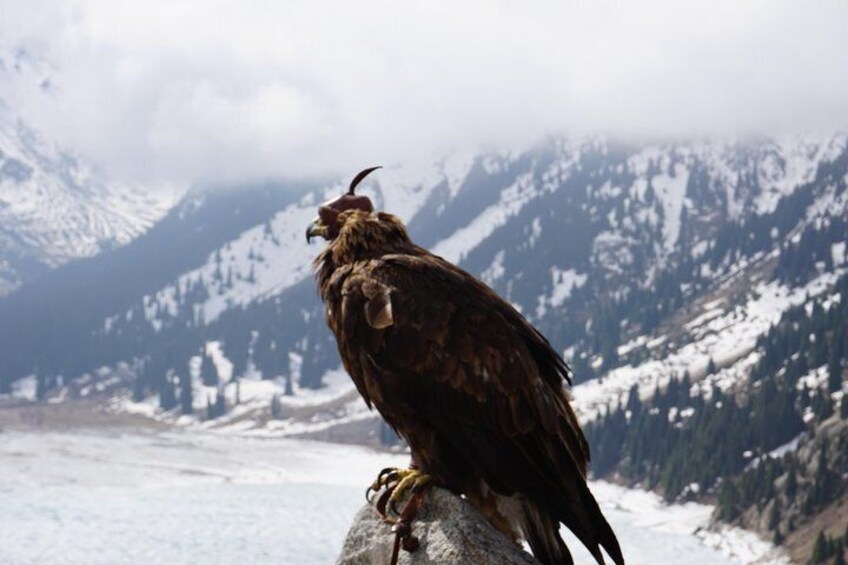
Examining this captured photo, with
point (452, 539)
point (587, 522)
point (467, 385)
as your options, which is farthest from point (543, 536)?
point (467, 385)

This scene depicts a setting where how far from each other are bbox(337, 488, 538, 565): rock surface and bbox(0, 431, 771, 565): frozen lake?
99.6 metres

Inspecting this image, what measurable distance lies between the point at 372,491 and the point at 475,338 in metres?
1.60

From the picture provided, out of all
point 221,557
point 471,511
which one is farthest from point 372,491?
point 221,557

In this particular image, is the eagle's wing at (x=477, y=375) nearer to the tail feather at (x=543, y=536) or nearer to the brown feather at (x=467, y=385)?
the brown feather at (x=467, y=385)

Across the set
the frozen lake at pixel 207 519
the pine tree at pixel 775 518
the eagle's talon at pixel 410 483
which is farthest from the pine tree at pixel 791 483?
Answer: the eagle's talon at pixel 410 483

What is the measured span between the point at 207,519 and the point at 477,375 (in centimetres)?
14547

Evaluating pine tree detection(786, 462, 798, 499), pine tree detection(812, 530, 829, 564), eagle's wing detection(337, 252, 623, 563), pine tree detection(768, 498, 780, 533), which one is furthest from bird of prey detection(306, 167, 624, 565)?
pine tree detection(786, 462, 798, 499)

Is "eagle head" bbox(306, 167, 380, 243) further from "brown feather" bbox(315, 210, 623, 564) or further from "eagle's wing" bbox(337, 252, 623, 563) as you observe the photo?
"eagle's wing" bbox(337, 252, 623, 563)

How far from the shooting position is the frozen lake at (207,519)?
12375cm

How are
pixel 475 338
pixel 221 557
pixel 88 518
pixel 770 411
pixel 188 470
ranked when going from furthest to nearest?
pixel 188 470 < pixel 770 411 < pixel 88 518 < pixel 221 557 < pixel 475 338

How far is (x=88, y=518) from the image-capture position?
482 feet

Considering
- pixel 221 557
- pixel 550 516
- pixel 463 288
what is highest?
pixel 463 288

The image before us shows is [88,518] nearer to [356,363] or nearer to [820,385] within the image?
[820,385]

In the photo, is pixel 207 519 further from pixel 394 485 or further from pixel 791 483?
pixel 394 485
